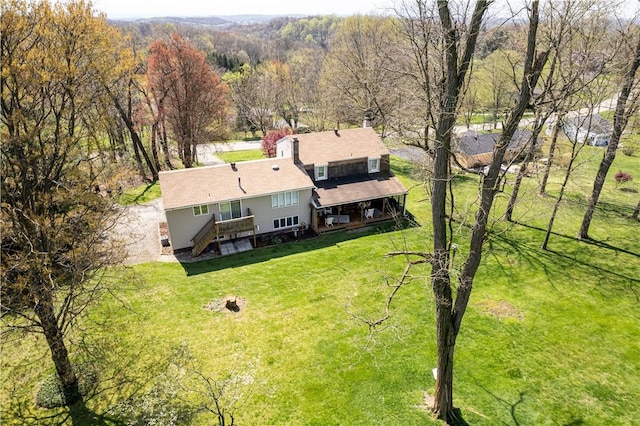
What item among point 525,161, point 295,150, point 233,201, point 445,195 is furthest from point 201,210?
point 525,161

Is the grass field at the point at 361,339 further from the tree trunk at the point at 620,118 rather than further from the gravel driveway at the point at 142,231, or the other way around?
the tree trunk at the point at 620,118

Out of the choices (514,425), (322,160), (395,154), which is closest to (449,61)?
(514,425)

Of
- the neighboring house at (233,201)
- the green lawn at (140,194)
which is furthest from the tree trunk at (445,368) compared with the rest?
the green lawn at (140,194)

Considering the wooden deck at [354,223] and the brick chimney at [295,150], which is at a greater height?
the brick chimney at [295,150]

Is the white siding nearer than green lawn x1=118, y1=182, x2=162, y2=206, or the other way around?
the white siding

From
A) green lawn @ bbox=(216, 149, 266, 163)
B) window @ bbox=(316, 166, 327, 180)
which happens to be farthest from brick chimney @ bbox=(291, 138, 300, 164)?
green lawn @ bbox=(216, 149, 266, 163)

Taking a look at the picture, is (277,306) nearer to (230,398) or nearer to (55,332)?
(230,398)

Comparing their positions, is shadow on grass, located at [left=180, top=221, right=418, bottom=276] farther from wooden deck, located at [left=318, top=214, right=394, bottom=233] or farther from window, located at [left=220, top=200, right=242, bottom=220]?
window, located at [left=220, top=200, right=242, bottom=220]

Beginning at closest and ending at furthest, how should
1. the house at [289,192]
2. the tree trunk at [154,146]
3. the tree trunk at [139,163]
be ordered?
the house at [289,192]
the tree trunk at [139,163]
the tree trunk at [154,146]
